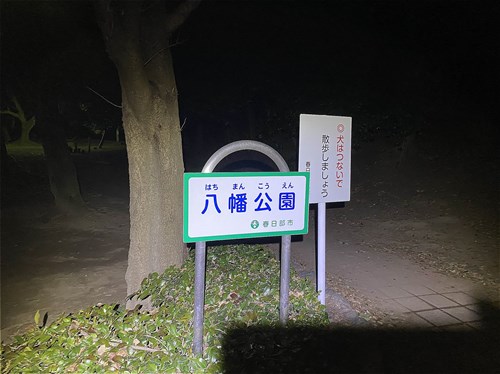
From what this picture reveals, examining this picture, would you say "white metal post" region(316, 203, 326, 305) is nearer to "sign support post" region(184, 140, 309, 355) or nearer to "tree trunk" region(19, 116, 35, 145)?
"sign support post" region(184, 140, 309, 355)

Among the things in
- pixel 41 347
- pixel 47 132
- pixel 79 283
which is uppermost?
pixel 47 132

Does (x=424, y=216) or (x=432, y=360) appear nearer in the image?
(x=432, y=360)

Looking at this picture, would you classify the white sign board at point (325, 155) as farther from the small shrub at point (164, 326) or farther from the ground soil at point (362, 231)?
the ground soil at point (362, 231)

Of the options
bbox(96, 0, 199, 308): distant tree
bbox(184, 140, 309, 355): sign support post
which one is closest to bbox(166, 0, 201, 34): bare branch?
bbox(96, 0, 199, 308): distant tree

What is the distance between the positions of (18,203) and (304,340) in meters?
12.2

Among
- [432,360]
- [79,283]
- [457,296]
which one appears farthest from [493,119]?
[79,283]

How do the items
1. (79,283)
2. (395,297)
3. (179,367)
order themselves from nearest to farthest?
(179,367), (395,297), (79,283)

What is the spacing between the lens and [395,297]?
480cm

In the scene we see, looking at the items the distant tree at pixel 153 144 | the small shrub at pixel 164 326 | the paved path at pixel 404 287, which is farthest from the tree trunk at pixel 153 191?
the paved path at pixel 404 287

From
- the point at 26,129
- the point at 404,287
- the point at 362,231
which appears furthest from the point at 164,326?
the point at 26,129

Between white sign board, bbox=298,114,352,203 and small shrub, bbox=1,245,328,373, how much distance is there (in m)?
1.00

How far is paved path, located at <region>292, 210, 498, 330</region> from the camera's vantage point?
4258mm

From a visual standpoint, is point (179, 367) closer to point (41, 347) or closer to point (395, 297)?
point (41, 347)

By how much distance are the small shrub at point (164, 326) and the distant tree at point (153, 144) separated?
35 centimetres
